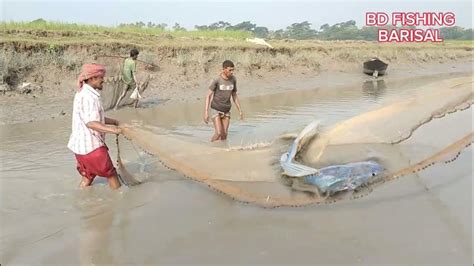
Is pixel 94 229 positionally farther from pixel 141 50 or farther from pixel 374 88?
pixel 374 88

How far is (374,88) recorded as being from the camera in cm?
1844

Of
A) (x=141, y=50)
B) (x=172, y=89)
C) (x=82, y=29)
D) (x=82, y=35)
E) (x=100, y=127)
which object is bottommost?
(x=172, y=89)

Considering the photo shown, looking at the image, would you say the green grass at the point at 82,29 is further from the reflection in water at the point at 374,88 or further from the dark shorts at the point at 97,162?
the dark shorts at the point at 97,162

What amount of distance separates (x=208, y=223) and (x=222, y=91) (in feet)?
10.3

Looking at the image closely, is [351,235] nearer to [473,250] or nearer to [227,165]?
[473,250]

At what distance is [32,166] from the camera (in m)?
6.48

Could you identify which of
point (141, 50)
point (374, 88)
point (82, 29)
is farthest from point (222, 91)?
point (82, 29)

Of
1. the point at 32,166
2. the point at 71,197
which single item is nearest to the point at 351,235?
the point at 71,197

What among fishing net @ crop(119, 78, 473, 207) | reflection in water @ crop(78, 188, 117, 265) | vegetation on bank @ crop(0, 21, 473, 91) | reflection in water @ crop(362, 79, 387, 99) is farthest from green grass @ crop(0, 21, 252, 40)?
fishing net @ crop(119, 78, 473, 207)

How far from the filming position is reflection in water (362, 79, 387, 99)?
16.2m

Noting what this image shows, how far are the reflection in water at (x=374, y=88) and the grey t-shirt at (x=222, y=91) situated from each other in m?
9.07

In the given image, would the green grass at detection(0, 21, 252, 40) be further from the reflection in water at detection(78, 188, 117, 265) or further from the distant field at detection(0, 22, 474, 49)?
→ the reflection in water at detection(78, 188, 117, 265)

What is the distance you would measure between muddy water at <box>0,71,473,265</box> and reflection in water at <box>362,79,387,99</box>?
32.1 ft

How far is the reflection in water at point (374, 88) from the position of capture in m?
16.2
